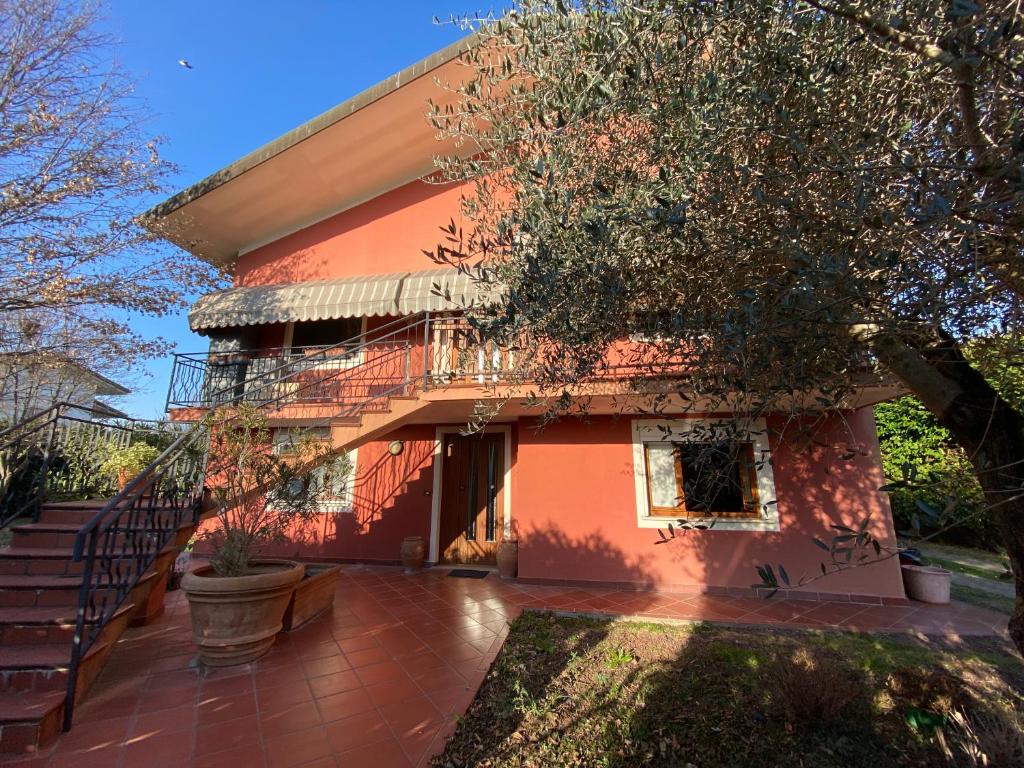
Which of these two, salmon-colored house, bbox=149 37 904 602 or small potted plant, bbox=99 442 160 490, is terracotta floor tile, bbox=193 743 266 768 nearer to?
salmon-colored house, bbox=149 37 904 602

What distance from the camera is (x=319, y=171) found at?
9945mm

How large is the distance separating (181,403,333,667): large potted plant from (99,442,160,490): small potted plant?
7.91 feet

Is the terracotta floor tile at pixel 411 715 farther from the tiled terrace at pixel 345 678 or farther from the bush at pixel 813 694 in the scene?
the bush at pixel 813 694

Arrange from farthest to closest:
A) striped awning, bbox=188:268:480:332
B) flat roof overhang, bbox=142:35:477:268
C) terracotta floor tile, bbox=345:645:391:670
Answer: striped awning, bbox=188:268:480:332 → flat roof overhang, bbox=142:35:477:268 → terracotta floor tile, bbox=345:645:391:670

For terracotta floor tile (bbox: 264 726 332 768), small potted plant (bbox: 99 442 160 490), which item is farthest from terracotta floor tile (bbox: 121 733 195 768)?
small potted plant (bbox: 99 442 160 490)

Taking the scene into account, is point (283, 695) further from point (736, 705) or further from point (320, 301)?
point (320, 301)

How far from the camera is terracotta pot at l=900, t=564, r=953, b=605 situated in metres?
6.99

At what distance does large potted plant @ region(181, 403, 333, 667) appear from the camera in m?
4.60

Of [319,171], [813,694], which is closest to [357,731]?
[813,694]

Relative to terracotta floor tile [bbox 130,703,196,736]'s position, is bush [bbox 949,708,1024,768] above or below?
above

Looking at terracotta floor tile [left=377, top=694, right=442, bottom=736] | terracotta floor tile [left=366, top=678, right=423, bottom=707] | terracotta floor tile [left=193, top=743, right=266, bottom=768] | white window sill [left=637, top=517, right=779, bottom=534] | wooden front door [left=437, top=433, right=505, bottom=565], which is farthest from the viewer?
wooden front door [left=437, top=433, right=505, bottom=565]

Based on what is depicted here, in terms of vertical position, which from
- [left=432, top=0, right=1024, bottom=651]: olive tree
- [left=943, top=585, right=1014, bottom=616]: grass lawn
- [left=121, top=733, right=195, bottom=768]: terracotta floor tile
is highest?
[left=432, top=0, right=1024, bottom=651]: olive tree

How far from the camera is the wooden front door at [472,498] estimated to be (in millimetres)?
9852

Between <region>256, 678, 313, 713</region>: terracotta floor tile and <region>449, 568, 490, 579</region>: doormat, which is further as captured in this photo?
<region>449, 568, 490, 579</region>: doormat
